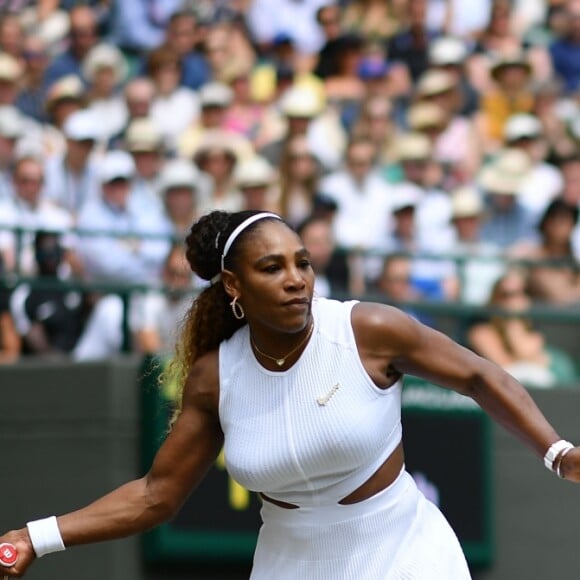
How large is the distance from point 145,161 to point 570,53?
4.01 meters

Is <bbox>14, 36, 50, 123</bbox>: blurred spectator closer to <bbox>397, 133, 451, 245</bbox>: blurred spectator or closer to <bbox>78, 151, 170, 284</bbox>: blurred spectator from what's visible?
<bbox>78, 151, 170, 284</bbox>: blurred spectator

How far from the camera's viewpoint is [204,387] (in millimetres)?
4348

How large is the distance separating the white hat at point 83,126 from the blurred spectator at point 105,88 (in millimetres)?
53

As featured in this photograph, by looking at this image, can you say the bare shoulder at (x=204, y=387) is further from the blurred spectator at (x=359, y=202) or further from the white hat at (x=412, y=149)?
the white hat at (x=412, y=149)

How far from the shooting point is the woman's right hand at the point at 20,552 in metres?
4.18

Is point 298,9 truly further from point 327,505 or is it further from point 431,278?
point 327,505

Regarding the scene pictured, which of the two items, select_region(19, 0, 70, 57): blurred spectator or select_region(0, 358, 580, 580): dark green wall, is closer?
select_region(0, 358, 580, 580): dark green wall

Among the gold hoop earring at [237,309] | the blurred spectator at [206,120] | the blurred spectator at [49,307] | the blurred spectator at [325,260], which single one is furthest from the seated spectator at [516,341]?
the gold hoop earring at [237,309]

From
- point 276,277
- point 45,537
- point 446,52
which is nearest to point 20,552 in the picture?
point 45,537

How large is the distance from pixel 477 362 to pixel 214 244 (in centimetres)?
81

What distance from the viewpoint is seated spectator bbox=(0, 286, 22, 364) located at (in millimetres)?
7383

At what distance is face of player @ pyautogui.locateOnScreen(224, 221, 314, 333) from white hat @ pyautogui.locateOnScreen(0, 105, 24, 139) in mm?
4745

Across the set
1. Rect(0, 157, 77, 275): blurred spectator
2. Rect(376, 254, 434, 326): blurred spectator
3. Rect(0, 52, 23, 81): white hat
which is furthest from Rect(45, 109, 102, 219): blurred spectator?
Rect(376, 254, 434, 326): blurred spectator

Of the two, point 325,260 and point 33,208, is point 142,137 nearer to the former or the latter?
point 33,208
